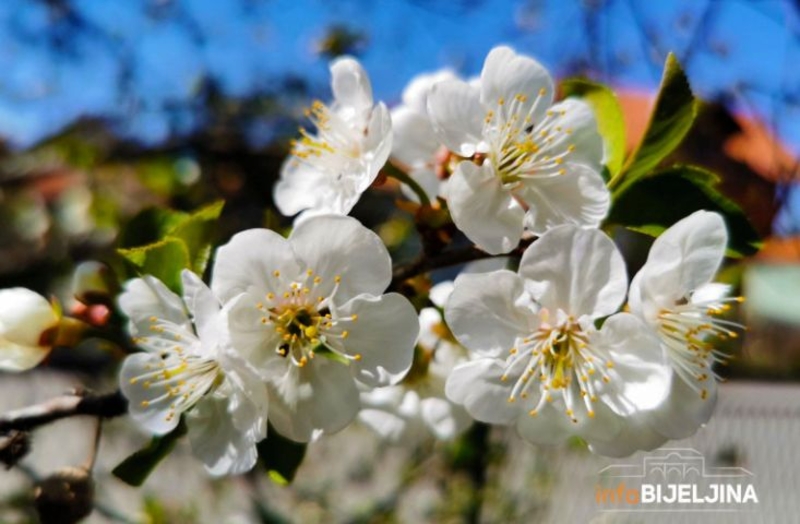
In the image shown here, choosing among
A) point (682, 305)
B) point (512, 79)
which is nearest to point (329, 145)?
point (512, 79)

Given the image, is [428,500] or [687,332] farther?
[428,500]

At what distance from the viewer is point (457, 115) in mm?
735

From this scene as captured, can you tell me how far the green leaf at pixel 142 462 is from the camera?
2.33 ft

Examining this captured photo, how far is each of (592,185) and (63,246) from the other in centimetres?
234

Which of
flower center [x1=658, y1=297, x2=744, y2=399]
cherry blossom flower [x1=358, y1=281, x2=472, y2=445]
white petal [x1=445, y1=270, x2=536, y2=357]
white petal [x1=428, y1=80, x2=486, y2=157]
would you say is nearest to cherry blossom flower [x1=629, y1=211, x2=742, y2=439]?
flower center [x1=658, y1=297, x2=744, y2=399]

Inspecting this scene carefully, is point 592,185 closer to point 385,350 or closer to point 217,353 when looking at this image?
point 385,350

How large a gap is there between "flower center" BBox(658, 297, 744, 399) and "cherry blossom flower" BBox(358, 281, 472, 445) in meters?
0.31

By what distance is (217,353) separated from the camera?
609 millimetres

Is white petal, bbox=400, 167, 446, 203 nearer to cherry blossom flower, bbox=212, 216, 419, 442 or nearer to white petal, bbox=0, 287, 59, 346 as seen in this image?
cherry blossom flower, bbox=212, 216, 419, 442

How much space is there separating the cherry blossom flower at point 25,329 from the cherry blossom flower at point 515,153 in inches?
18.4

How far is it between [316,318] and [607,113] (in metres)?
0.41

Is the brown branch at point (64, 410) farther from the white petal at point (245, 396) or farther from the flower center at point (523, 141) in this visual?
the flower center at point (523, 141)

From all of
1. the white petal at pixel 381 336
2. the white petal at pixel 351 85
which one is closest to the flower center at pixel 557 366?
the white petal at pixel 381 336

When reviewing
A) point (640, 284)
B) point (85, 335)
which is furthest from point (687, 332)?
point (85, 335)
